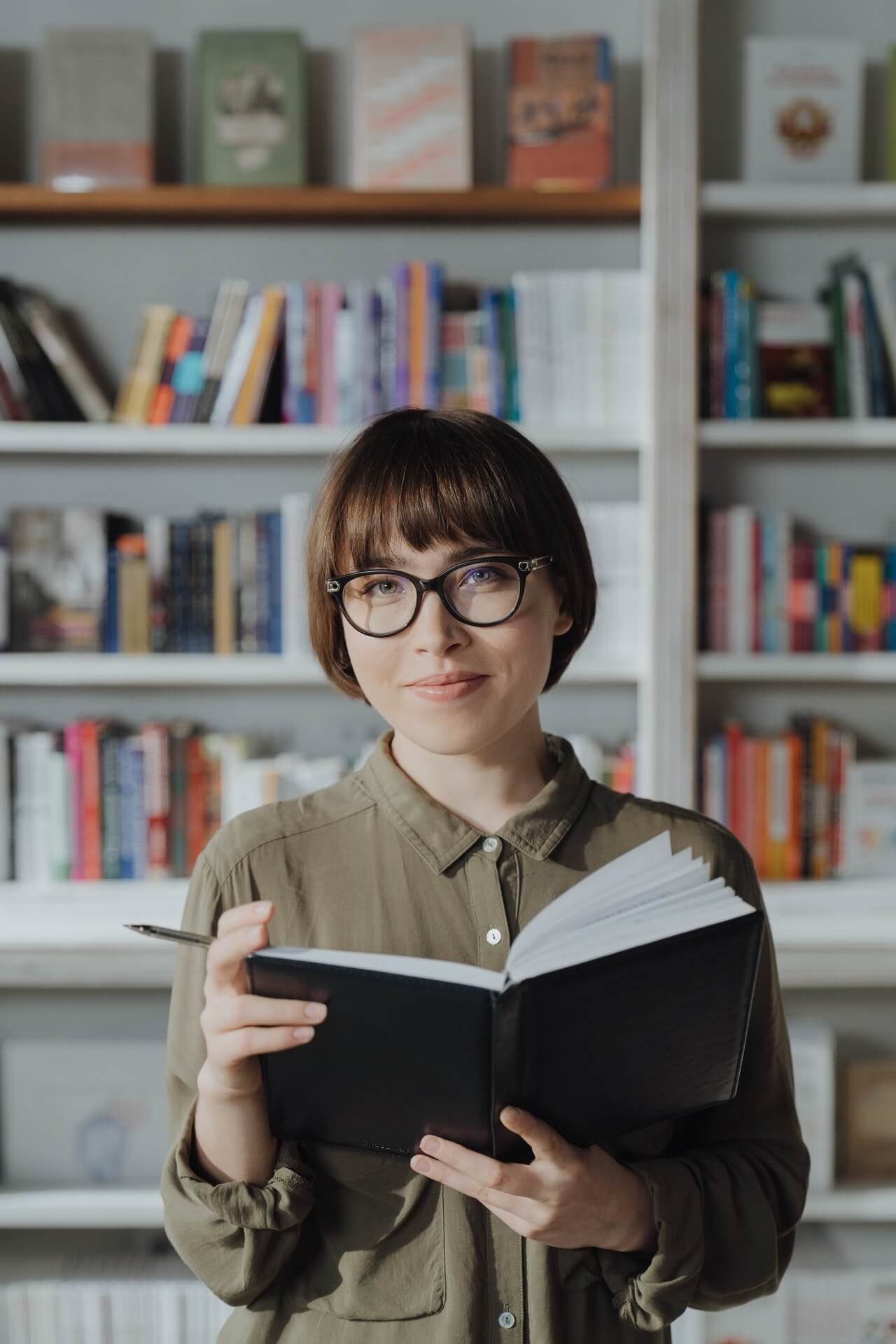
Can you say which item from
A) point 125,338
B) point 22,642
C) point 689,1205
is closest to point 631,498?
point 125,338

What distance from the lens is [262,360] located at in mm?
2066

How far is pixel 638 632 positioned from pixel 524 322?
0.59 metres

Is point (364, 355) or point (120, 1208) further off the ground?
point (364, 355)

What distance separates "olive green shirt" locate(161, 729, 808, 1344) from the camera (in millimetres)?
774

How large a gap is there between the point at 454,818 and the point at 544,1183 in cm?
26

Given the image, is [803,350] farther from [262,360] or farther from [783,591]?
[262,360]

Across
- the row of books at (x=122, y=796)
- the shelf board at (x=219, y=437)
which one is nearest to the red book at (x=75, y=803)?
the row of books at (x=122, y=796)

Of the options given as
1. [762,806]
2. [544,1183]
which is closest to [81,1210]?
[762,806]

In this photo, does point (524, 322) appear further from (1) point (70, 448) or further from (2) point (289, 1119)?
(2) point (289, 1119)

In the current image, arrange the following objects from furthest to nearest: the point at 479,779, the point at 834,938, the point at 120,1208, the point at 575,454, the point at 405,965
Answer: the point at 575,454 → the point at 120,1208 → the point at 834,938 → the point at 479,779 → the point at 405,965

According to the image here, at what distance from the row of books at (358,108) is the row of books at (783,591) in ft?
2.25

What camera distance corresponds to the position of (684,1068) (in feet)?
2.37

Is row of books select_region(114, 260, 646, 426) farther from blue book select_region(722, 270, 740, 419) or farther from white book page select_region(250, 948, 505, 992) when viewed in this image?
white book page select_region(250, 948, 505, 992)

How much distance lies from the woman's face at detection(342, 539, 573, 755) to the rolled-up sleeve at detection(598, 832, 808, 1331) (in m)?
0.22
